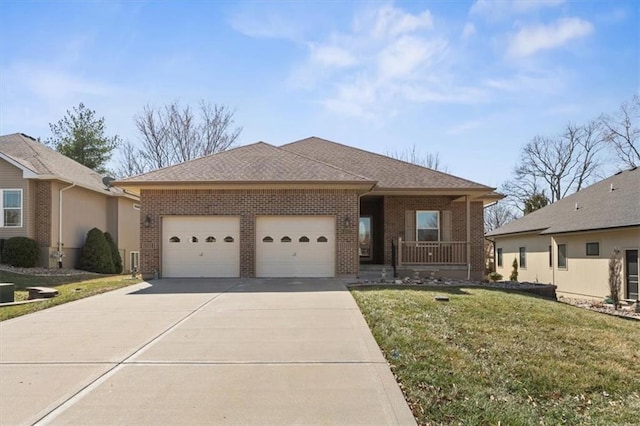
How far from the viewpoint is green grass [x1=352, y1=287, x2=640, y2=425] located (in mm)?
4980

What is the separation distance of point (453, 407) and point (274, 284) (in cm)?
975

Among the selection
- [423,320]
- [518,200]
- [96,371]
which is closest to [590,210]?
[423,320]

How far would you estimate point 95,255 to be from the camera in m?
22.9

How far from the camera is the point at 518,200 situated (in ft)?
166

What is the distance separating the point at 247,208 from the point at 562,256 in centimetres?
1498

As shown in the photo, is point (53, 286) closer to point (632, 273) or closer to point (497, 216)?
point (632, 273)

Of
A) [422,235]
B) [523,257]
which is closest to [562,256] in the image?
[523,257]

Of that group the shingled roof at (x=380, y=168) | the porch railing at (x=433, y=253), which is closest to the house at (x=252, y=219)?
the shingled roof at (x=380, y=168)

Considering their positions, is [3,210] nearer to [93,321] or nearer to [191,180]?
[191,180]

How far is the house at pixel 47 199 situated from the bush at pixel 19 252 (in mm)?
759

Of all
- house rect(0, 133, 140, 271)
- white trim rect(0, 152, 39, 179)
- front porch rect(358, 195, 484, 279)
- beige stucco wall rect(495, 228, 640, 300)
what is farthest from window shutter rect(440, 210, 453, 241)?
white trim rect(0, 152, 39, 179)

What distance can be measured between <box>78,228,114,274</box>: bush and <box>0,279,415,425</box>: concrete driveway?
13295 millimetres

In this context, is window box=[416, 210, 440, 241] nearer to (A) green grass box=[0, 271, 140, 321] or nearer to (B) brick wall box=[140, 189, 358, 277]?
(B) brick wall box=[140, 189, 358, 277]

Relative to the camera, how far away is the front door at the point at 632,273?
17.2 meters
